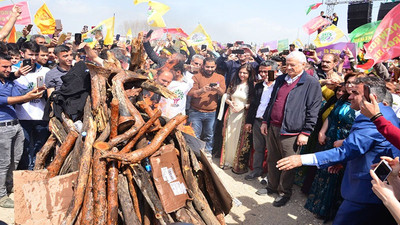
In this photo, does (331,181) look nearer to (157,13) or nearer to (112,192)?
(112,192)

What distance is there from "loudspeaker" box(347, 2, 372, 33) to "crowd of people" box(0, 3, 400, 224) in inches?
275

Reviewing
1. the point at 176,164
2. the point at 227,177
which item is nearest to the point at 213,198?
the point at 176,164

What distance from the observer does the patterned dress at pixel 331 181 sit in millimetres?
3861

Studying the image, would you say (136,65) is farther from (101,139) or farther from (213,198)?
(213,198)

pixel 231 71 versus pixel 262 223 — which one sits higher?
pixel 231 71

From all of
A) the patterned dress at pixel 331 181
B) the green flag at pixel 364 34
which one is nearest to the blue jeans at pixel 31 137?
the patterned dress at pixel 331 181

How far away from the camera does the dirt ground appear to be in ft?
13.2

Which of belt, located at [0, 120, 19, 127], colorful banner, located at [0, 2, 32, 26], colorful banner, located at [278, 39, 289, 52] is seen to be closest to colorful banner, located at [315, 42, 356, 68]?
colorful banner, located at [278, 39, 289, 52]

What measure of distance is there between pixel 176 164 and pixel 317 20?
399 inches

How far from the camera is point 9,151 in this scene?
407 centimetres

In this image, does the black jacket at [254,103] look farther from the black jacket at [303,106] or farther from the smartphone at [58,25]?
the smartphone at [58,25]

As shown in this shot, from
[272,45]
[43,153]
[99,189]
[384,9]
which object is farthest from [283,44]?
[99,189]

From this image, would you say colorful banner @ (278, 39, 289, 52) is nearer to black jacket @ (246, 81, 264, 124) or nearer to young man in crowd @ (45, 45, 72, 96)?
→ black jacket @ (246, 81, 264, 124)

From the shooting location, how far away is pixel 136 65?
11.3 ft
